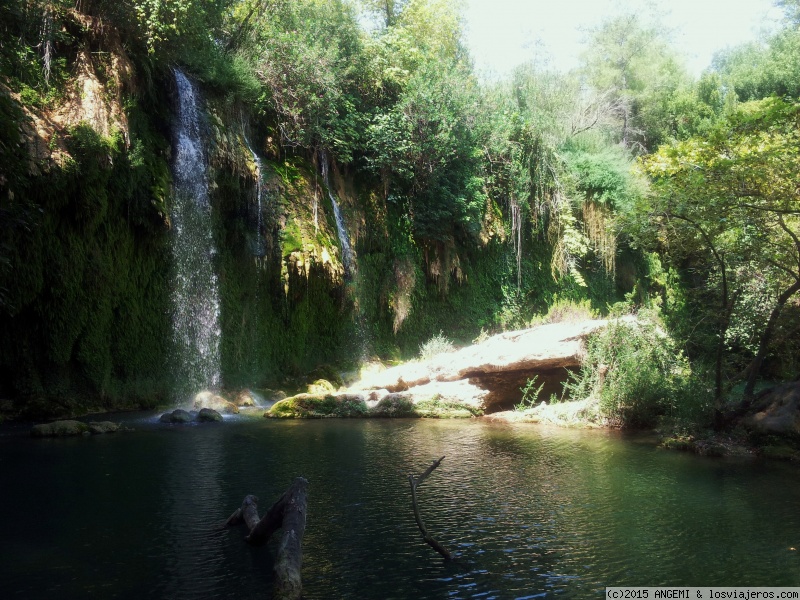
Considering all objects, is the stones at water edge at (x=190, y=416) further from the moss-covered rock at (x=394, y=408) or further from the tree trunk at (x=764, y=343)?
the tree trunk at (x=764, y=343)

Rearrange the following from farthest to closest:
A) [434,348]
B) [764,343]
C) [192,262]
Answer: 1. [434,348]
2. [192,262]
3. [764,343]

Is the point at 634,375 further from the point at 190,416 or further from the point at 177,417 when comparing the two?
the point at 177,417

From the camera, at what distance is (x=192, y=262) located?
47.6ft

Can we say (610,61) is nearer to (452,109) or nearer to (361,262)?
(452,109)

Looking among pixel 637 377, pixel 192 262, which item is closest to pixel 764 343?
pixel 637 377

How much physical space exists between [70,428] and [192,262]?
5335mm

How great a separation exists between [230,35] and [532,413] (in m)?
13.5

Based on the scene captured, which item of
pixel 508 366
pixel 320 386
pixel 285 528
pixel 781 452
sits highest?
pixel 508 366

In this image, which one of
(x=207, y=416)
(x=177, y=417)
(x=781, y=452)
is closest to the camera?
(x=781, y=452)

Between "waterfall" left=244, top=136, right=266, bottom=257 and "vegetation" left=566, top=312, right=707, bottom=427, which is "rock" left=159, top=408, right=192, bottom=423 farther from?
"vegetation" left=566, top=312, right=707, bottom=427

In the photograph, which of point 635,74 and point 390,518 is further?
point 635,74

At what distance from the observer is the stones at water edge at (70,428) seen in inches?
390

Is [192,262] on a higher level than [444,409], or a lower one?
higher

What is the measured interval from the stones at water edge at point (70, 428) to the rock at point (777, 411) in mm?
10528
